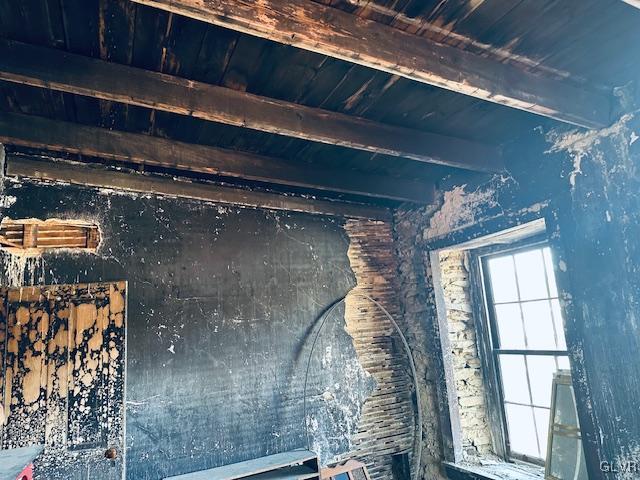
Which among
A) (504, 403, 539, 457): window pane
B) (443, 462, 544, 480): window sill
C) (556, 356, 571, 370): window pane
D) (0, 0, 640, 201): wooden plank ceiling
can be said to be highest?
(0, 0, 640, 201): wooden plank ceiling

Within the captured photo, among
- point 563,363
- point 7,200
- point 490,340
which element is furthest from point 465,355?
point 7,200

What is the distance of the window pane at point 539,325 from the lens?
270 centimetres

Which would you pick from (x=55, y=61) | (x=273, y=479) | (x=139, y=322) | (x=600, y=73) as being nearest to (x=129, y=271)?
(x=139, y=322)

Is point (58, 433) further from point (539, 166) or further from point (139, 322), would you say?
point (539, 166)

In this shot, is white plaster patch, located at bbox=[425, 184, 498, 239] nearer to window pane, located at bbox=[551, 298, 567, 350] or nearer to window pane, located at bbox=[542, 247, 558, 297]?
window pane, located at bbox=[542, 247, 558, 297]

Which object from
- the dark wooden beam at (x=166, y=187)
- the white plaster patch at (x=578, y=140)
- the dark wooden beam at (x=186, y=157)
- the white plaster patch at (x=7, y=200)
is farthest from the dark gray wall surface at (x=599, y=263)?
the white plaster patch at (x=7, y=200)

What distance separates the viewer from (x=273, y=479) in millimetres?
2580

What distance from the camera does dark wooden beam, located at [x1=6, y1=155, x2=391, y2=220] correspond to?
7.96 feet

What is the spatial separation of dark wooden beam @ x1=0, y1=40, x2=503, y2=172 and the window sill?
193cm

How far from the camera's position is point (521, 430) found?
9.38 ft

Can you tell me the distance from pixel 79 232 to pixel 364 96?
1.90 m

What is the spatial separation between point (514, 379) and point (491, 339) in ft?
0.99

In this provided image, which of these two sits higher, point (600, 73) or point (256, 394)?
point (600, 73)

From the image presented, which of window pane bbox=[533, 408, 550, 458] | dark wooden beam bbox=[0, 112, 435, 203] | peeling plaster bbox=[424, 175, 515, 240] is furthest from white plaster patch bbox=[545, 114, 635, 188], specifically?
window pane bbox=[533, 408, 550, 458]
